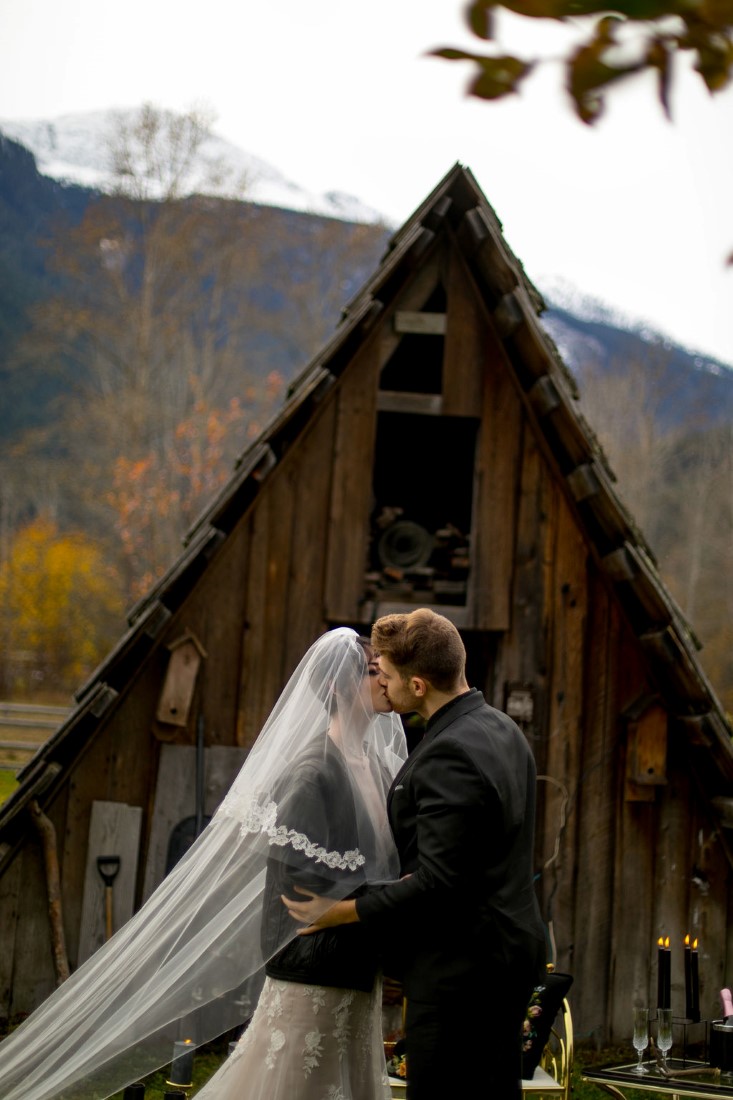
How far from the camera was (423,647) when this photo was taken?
11.8ft

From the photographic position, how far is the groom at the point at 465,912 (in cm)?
334

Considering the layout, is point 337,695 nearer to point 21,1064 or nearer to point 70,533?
point 21,1064

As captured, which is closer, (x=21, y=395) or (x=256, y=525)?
(x=256, y=525)

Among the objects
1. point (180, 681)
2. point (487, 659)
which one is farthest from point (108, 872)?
point (487, 659)

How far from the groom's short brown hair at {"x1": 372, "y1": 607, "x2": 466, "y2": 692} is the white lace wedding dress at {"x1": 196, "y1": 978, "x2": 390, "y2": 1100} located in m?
A: 1.00

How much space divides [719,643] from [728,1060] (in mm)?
24195

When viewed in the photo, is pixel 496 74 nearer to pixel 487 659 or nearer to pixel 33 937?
pixel 487 659

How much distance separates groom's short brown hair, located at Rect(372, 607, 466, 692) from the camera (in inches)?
141

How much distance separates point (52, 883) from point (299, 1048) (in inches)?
134

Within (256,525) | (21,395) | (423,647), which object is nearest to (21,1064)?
(423,647)

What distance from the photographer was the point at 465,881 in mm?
3334

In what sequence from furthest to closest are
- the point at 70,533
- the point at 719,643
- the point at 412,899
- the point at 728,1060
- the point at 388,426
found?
the point at 70,533, the point at 719,643, the point at 388,426, the point at 728,1060, the point at 412,899

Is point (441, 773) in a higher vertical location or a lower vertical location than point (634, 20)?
lower

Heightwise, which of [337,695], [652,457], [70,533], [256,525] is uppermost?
[652,457]
